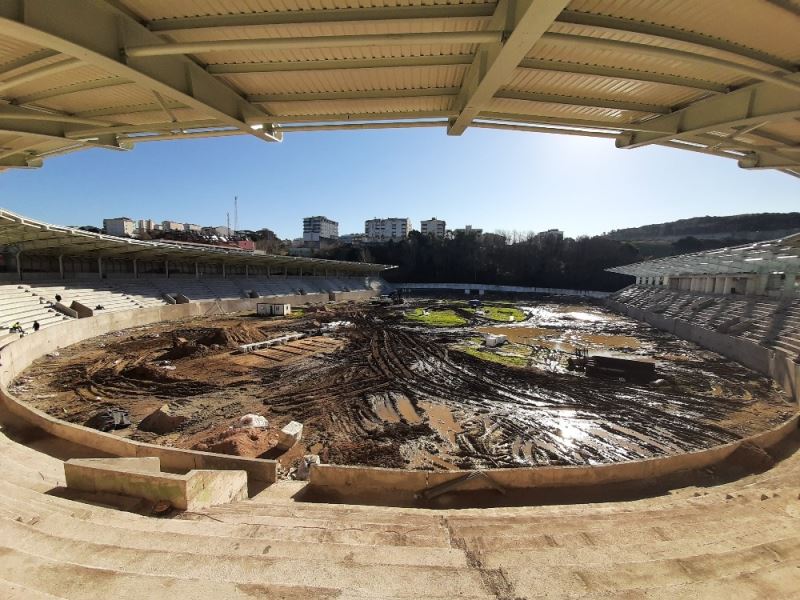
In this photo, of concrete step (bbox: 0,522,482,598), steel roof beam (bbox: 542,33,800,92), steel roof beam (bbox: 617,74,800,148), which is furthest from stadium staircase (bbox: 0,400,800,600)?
steel roof beam (bbox: 617,74,800,148)

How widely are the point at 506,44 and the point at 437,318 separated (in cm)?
3038

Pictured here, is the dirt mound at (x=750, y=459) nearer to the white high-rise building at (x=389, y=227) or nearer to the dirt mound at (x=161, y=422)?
the dirt mound at (x=161, y=422)

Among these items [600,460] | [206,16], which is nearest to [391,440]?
[600,460]

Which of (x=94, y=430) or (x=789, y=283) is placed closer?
(x=94, y=430)

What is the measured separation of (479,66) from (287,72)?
304cm

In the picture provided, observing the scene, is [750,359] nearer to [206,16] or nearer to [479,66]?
[479,66]

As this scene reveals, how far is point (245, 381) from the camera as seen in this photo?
1466 centimetres

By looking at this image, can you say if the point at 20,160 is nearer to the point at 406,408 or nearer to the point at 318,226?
the point at 406,408

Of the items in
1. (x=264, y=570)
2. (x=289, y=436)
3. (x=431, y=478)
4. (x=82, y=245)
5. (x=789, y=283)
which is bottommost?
(x=289, y=436)

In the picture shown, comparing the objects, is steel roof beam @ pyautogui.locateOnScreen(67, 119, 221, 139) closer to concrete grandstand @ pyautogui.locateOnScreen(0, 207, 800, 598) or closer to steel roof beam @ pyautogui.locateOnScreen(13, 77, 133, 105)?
steel roof beam @ pyautogui.locateOnScreen(13, 77, 133, 105)

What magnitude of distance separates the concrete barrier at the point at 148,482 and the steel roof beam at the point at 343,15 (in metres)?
6.10

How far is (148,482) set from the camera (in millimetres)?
4859

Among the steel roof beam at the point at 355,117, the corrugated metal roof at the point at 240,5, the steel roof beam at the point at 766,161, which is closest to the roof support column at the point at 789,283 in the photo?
the steel roof beam at the point at 766,161

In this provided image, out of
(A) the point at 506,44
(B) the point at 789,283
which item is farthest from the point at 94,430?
(B) the point at 789,283
